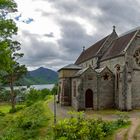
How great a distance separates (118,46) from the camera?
174 feet

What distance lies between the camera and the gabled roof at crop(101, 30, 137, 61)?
50.4 meters

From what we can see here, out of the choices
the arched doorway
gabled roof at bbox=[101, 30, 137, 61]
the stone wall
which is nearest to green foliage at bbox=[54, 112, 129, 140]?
the arched doorway

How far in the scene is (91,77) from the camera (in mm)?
49781

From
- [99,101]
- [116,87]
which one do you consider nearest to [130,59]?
[116,87]

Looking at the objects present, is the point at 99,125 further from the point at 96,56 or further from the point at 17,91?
the point at 17,91

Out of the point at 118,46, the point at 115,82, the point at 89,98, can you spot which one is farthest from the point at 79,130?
the point at 118,46

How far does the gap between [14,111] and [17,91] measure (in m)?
10.3

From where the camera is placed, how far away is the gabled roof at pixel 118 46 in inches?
1986

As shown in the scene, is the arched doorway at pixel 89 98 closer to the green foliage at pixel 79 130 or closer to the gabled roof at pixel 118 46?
the gabled roof at pixel 118 46

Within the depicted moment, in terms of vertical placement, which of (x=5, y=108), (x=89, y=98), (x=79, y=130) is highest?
(x=89, y=98)

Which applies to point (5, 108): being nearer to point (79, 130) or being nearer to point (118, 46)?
point (118, 46)

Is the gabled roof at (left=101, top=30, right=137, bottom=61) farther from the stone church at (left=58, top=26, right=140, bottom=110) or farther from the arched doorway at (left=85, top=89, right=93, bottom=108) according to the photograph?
the arched doorway at (left=85, top=89, right=93, bottom=108)

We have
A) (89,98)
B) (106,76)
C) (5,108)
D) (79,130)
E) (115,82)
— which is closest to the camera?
(79,130)

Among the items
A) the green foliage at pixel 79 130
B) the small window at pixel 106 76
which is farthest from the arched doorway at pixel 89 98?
the green foliage at pixel 79 130
